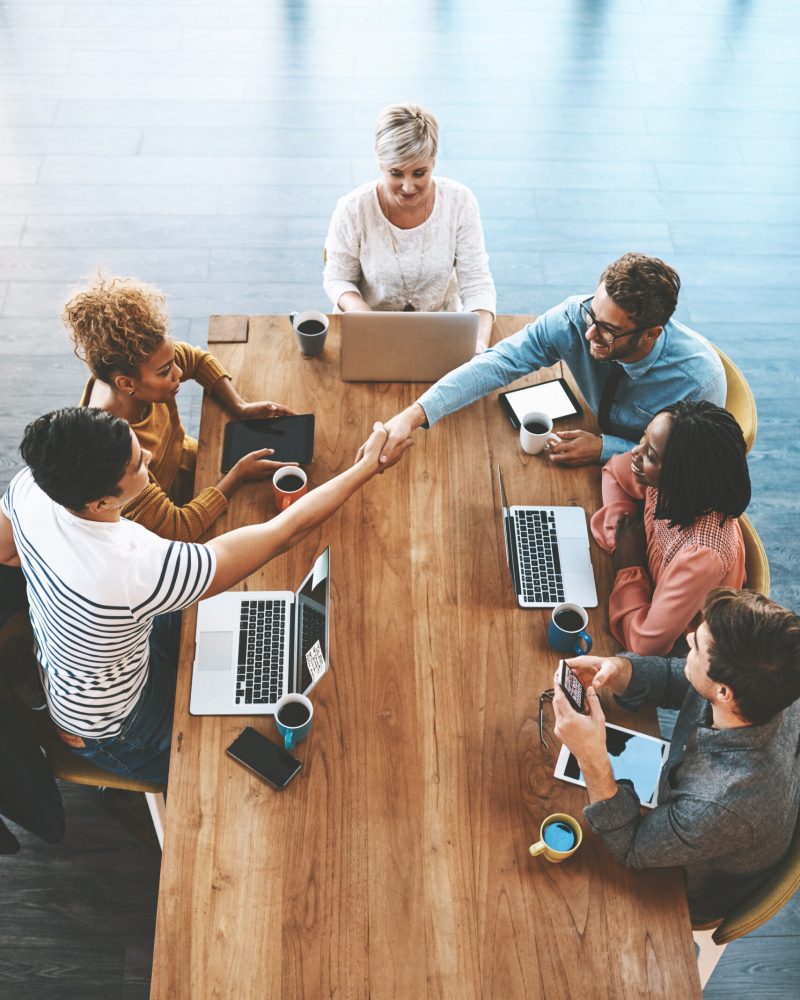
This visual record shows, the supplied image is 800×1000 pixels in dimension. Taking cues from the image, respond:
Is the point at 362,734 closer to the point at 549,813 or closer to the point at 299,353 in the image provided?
the point at 549,813

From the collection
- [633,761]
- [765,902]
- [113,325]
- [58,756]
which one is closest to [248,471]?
[113,325]

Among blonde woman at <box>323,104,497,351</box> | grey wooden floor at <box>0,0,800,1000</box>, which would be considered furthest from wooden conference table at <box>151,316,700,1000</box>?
grey wooden floor at <box>0,0,800,1000</box>

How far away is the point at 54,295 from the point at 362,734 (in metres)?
2.79

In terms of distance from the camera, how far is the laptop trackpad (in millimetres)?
2064

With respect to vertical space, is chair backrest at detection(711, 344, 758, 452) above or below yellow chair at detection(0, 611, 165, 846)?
above

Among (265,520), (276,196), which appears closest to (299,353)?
(265,520)

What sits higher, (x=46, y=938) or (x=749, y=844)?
(x=749, y=844)

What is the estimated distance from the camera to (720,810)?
1.70 meters

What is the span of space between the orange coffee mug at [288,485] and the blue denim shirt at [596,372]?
1.29 feet

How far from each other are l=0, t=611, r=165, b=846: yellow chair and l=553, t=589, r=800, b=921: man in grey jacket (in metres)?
1.02

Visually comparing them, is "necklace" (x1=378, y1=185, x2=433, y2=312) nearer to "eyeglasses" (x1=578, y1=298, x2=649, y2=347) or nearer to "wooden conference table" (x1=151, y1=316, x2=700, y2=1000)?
"eyeglasses" (x1=578, y1=298, x2=649, y2=347)

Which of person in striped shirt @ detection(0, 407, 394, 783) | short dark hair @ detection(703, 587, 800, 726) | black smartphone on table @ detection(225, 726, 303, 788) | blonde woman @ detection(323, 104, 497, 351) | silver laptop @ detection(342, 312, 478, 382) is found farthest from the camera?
blonde woman @ detection(323, 104, 497, 351)

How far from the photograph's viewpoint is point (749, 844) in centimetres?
175

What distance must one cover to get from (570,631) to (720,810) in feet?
1.65
